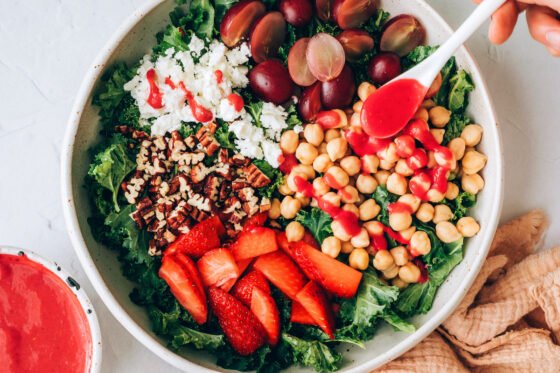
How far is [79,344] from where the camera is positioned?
1.79 m

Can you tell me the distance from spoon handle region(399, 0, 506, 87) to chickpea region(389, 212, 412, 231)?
0.41 metres

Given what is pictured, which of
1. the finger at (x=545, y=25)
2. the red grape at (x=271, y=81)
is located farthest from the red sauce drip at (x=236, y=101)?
the finger at (x=545, y=25)

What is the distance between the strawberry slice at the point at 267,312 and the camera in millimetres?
1861

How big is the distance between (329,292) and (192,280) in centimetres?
44

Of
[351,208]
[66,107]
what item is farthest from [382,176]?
[66,107]

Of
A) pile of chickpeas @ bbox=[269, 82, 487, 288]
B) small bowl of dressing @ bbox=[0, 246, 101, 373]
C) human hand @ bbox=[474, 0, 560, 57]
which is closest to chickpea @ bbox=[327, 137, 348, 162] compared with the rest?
pile of chickpeas @ bbox=[269, 82, 487, 288]

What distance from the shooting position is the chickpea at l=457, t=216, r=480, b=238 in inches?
73.2

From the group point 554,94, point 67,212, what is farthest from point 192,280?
point 554,94

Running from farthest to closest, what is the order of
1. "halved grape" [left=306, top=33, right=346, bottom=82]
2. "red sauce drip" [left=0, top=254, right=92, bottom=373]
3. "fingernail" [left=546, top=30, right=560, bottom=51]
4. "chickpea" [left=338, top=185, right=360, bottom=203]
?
"chickpea" [left=338, top=185, right=360, bottom=203]
"halved grape" [left=306, top=33, right=346, bottom=82]
"red sauce drip" [left=0, top=254, right=92, bottom=373]
"fingernail" [left=546, top=30, right=560, bottom=51]

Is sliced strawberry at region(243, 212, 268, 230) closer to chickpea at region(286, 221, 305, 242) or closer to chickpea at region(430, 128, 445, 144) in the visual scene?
chickpea at region(286, 221, 305, 242)

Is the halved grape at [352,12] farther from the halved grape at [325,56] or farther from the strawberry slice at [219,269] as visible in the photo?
the strawberry slice at [219,269]

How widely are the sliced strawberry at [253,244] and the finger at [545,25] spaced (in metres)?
0.99

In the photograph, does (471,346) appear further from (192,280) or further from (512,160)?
(192,280)

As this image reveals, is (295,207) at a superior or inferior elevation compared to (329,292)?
superior
